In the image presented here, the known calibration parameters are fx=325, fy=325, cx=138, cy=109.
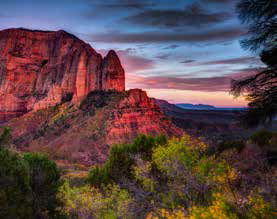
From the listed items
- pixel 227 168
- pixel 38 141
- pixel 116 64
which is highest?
pixel 116 64

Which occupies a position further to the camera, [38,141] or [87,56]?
[87,56]

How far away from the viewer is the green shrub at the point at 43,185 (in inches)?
960

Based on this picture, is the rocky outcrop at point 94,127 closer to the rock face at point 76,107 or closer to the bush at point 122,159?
the rock face at point 76,107

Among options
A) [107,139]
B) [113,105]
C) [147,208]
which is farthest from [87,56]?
[147,208]

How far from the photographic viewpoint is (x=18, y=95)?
192 meters

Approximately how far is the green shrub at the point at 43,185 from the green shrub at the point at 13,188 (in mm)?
4070

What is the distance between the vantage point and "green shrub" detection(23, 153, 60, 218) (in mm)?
24375

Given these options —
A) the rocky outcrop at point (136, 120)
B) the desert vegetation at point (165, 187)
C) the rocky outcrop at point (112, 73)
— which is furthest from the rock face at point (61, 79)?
the desert vegetation at point (165, 187)

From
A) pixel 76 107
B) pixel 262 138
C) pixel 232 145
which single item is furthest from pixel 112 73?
pixel 232 145

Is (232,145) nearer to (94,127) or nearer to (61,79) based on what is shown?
(94,127)

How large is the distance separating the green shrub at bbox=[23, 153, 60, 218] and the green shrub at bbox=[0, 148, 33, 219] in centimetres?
407

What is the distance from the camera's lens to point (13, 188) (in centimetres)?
1786

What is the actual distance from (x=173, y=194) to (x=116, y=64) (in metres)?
163

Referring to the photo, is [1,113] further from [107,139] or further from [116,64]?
[107,139]
